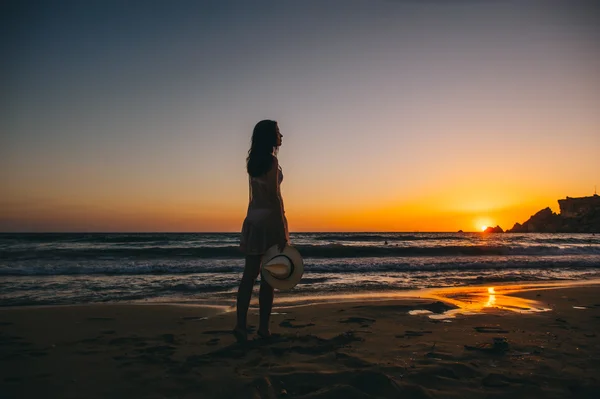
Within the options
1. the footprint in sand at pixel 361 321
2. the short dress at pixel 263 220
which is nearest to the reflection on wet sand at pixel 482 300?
the footprint in sand at pixel 361 321

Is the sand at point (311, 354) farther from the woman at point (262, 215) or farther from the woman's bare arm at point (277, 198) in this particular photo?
the woman's bare arm at point (277, 198)

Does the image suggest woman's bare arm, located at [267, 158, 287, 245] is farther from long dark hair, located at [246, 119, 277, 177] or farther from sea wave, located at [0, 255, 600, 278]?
sea wave, located at [0, 255, 600, 278]

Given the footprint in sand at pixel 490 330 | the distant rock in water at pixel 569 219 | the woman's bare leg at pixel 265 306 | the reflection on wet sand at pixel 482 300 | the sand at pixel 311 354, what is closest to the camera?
the sand at pixel 311 354

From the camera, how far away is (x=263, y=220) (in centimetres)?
394

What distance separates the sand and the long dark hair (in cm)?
161

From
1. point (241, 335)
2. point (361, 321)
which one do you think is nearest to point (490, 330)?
point (361, 321)

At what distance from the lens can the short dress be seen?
3.92 meters

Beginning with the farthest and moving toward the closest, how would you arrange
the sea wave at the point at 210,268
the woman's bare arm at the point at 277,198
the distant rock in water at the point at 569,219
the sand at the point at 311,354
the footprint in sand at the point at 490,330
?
the distant rock in water at the point at 569,219
the sea wave at the point at 210,268
the footprint in sand at the point at 490,330
the woman's bare arm at the point at 277,198
the sand at the point at 311,354

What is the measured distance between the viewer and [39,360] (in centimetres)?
336

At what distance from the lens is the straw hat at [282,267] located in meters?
3.80

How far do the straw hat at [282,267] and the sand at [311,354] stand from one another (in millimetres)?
565

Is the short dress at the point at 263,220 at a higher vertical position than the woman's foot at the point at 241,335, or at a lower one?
higher

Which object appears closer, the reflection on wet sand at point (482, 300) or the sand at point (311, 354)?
the sand at point (311, 354)

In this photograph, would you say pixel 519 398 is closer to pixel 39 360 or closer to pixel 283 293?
pixel 39 360
